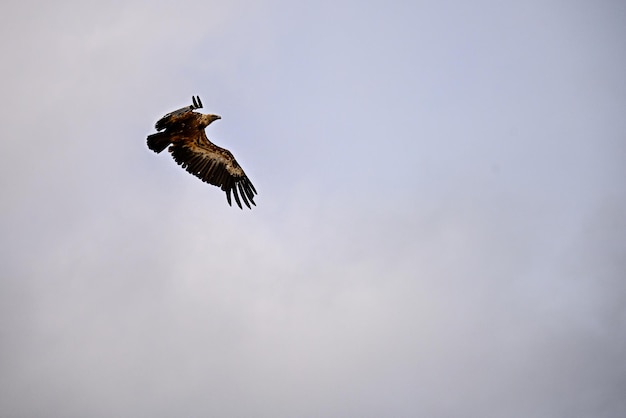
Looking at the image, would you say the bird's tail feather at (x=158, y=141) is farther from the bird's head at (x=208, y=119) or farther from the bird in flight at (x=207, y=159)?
the bird's head at (x=208, y=119)

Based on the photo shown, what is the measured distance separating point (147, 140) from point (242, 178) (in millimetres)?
4252

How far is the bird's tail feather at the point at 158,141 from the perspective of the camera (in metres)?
27.8

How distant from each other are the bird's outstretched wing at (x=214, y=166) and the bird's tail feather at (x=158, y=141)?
851 mm

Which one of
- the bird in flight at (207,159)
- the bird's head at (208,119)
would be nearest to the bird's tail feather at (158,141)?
the bird in flight at (207,159)

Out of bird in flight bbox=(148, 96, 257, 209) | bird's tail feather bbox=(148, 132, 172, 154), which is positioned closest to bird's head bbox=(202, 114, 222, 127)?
bird in flight bbox=(148, 96, 257, 209)

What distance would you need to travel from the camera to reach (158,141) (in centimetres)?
2800

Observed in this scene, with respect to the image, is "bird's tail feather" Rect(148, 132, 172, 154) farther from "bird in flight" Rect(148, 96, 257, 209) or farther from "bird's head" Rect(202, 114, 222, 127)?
"bird's head" Rect(202, 114, 222, 127)

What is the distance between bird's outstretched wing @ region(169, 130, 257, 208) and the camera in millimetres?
29281

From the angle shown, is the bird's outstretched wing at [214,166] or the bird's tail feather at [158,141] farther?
the bird's outstretched wing at [214,166]

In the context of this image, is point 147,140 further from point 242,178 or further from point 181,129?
point 242,178

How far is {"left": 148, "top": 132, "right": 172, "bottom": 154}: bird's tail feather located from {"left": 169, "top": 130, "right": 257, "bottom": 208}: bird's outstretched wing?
85 centimetres

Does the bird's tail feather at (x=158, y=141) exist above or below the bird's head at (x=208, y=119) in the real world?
below

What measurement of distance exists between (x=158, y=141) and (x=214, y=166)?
2.74 meters

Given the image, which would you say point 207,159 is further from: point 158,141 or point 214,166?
point 158,141
